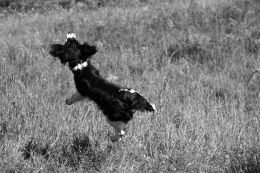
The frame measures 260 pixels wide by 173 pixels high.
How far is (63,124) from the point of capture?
4168 mm

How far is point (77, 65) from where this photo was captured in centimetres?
363

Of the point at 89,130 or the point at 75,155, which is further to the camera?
the point at 89,130

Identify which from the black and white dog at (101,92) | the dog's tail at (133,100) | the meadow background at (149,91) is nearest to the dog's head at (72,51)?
the black and white dog at (101,92)

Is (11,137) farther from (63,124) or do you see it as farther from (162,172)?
(162,172)

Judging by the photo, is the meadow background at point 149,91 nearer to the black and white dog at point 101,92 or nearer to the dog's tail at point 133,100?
the black and white dog at point 101,92

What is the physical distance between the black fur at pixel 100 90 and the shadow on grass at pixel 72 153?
43cm

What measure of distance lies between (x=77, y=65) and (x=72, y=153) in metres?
0.82


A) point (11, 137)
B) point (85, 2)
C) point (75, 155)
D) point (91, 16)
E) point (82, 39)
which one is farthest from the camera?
point (85, 2)

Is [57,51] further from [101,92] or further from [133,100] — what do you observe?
[133,100]

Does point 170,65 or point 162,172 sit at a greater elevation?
point 162,172

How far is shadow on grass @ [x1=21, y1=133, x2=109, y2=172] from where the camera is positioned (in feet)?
11.6

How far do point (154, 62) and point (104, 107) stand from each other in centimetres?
407

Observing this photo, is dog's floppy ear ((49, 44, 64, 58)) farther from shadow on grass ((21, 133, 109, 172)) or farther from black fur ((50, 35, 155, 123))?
shadow on grass ((21, 133, 109, 172))

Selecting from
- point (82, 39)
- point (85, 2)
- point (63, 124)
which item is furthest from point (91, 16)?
point (63, 124)
